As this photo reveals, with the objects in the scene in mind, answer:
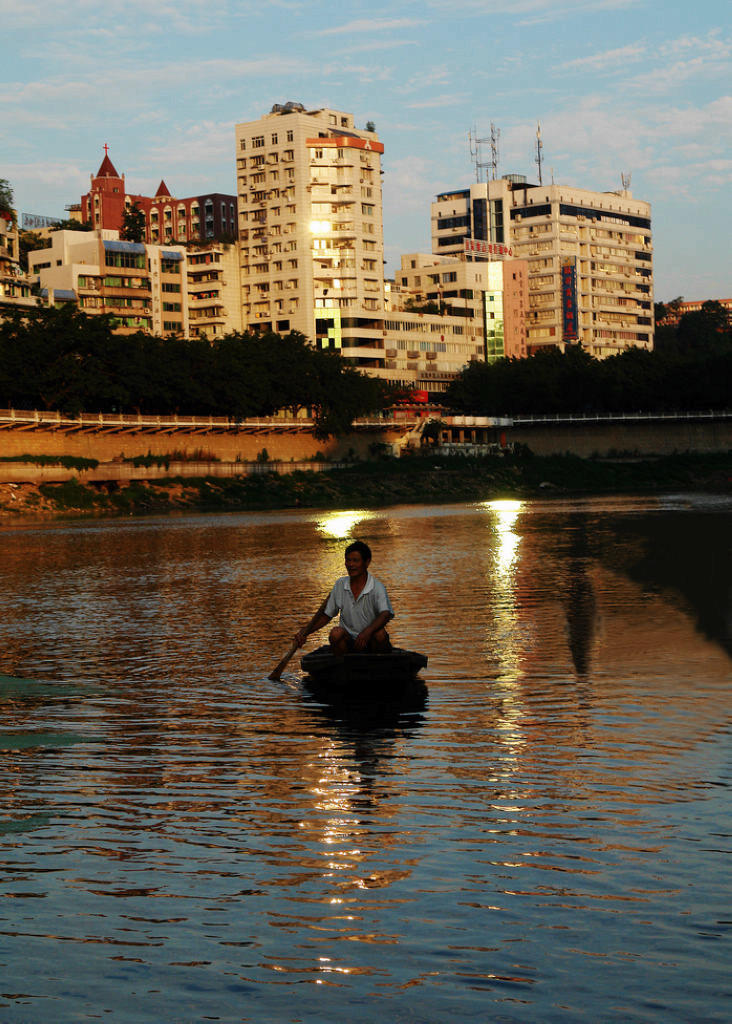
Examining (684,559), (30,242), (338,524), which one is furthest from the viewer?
(30,242)

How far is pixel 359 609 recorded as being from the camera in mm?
15500

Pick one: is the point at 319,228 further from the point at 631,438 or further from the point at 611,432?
the point at 631,438

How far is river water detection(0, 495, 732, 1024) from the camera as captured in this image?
6.73m

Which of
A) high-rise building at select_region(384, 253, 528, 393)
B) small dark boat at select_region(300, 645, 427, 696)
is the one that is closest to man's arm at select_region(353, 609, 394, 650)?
small dark boat at select_region(300, 645, 427, 696)

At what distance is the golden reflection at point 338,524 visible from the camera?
60.7m

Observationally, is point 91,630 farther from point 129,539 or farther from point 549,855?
point 129,539

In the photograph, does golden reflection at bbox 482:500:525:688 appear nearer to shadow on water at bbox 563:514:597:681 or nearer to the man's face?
shadow on water at bbox 563:514:597:681

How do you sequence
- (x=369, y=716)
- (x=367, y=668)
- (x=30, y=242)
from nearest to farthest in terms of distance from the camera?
(x=369, y=716) → (x=367, y=668) → (x=30, y=242)

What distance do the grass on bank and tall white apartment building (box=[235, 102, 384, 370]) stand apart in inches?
1402

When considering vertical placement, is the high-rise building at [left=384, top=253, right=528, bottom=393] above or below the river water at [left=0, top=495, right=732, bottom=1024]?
above

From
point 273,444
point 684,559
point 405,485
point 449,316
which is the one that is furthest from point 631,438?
point 684,559

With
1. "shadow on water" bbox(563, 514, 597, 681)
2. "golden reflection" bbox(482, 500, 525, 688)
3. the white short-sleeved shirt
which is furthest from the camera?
"shadow on water" bbox(563, 514, 597, 681)

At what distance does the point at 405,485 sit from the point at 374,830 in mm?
110224

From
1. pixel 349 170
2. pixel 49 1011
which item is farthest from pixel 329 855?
pixel 349 170
